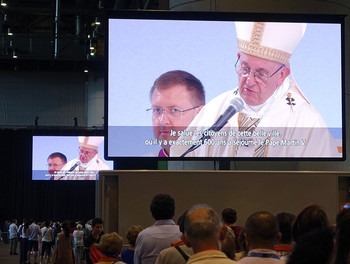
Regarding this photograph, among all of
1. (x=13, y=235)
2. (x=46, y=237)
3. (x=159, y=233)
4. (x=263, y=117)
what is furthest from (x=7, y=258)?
(x=159, y=233)

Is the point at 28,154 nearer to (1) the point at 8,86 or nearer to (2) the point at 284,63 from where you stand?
(1) the point at 8,86

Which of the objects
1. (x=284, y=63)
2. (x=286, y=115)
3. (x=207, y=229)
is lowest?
(x=207, y=229)

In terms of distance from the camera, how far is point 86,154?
24.7m

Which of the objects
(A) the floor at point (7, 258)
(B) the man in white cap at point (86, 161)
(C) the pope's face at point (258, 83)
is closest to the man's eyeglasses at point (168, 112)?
(C) the pope's face at point (258, 83)

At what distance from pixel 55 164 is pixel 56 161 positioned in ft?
0.56

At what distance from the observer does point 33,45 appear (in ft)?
86.2

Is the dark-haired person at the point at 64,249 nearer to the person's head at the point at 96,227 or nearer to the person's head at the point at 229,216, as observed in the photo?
the person's head at the point at 96,227

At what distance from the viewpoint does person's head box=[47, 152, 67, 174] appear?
24281 mm

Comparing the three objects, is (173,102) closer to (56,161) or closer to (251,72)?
(251,72)

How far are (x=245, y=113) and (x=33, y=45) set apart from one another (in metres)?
19.7

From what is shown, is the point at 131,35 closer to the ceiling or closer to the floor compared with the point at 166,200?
closer to the ceiling

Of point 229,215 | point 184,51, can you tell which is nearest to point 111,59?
point 184,51

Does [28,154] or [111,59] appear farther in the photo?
[28,154]

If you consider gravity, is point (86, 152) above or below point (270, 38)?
below
